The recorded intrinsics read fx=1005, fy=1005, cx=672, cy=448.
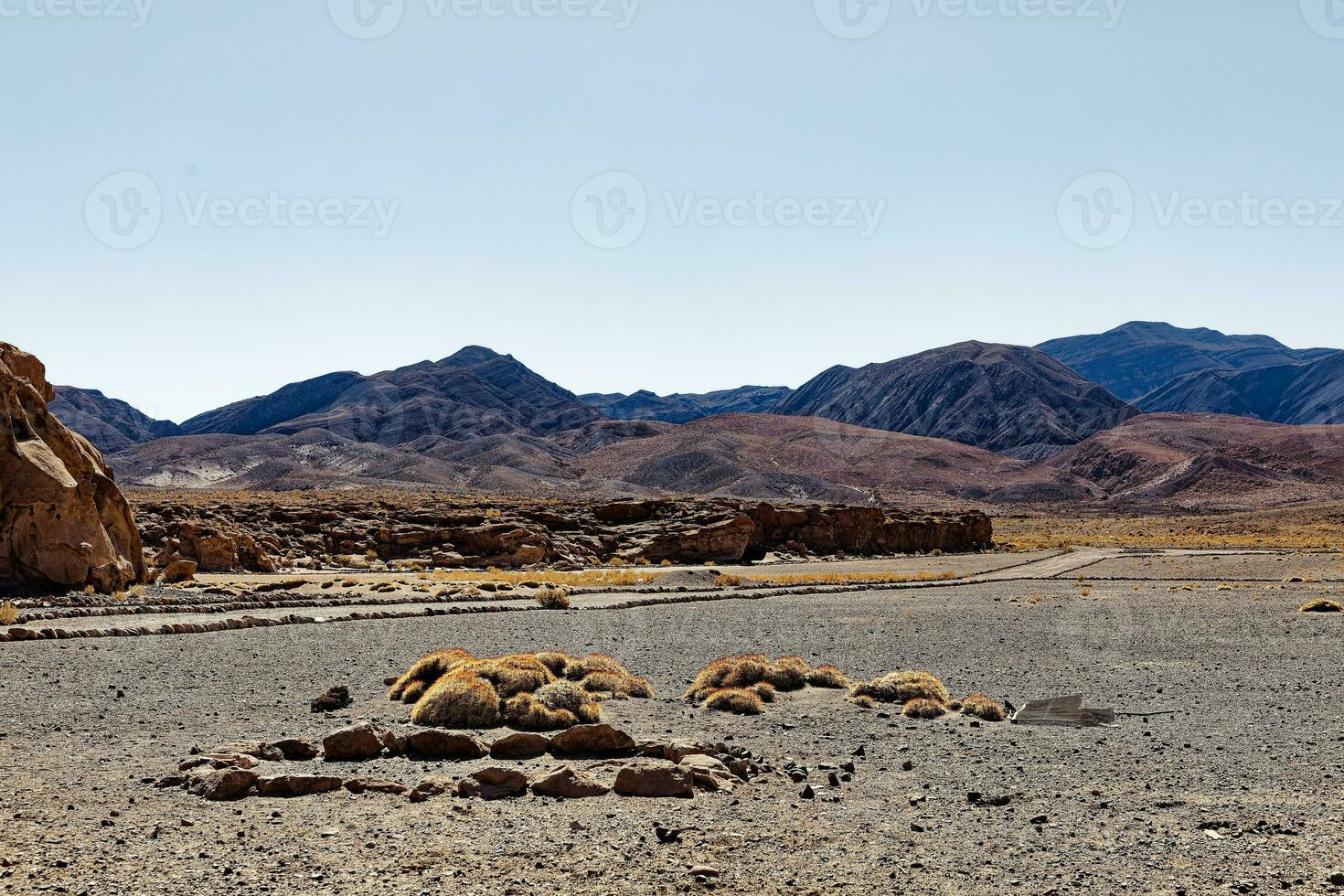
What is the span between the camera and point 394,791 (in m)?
7.97

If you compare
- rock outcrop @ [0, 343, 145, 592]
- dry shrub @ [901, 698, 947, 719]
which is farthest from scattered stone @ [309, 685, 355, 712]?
rock outcrop @ [0, 343, 145, 592]

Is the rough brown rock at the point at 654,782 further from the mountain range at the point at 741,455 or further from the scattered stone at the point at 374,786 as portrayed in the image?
the mountain range at the point at 741,455

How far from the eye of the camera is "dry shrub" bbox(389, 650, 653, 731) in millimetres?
→ 10469

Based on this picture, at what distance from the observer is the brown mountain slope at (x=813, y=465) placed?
388 ft

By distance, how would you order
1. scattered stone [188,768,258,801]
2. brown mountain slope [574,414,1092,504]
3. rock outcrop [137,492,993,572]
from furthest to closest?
brown mountain slope [574,414,1092,504] → rock outcrop [137,492,993,572] → scattered stone [188,768,258,801]

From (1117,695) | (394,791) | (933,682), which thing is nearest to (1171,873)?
(394,791)

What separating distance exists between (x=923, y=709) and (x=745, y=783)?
3.84 m

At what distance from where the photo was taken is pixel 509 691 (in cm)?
1133

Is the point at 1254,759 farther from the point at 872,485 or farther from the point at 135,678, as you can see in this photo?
the point at 872,485

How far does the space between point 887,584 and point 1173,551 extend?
2872cm

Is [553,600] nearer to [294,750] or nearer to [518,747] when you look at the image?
[518,747]

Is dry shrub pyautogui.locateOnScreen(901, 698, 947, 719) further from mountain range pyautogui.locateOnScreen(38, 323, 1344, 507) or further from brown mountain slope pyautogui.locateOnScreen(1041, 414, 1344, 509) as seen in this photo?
brown mountain slope pyautogui.locateOnScreen(1041, 414, 1344, 509)

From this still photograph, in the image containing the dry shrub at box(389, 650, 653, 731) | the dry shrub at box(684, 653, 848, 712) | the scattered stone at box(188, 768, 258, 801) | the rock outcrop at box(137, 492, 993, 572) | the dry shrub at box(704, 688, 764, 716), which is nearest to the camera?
the scattered stone at box(188, 768, 258, 801)

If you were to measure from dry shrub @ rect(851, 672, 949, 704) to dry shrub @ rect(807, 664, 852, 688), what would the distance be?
0.70 meters
